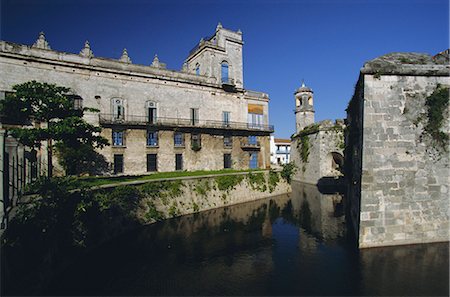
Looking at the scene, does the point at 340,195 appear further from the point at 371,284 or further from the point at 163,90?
the point at 163,90

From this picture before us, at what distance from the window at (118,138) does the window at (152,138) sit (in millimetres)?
2369

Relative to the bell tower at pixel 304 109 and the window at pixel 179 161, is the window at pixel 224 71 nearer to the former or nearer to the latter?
the window at pixel 179 161

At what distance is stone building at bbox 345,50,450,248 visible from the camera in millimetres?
9898

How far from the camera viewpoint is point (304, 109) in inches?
1660

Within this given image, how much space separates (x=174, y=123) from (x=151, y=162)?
4.61 m

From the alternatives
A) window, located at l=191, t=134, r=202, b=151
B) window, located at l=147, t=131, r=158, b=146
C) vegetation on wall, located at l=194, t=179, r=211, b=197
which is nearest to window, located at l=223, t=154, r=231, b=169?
window, located at l=191, t=134, r=202, b=151

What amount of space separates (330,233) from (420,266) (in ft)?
15.5

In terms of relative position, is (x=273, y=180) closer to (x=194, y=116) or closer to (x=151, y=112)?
(x=194, y=116)

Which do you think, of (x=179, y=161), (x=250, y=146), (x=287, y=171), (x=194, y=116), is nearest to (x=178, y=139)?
(x=179, y=161)

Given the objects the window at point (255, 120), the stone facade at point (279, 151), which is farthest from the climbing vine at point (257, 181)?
the stone facade at point (279, 151)

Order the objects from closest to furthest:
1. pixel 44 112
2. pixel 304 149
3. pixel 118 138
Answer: pixel 44 112, pixel 118 138, pixel 304 149

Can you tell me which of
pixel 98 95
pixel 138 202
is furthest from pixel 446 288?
pixel 98 95

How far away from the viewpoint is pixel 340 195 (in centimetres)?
2356

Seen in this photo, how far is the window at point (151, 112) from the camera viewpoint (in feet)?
82.0
